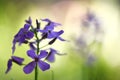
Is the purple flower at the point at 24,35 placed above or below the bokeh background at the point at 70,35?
above

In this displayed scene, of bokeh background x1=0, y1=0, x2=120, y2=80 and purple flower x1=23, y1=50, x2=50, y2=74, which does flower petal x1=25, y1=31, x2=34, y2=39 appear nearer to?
purple flower x1=23, y1=50, x2=50, y2=74

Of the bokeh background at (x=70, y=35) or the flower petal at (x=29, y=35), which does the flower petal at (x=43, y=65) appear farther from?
the bokeh background at (x=70, y=35)

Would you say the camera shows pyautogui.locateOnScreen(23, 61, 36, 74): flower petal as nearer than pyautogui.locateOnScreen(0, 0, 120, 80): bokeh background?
Yes

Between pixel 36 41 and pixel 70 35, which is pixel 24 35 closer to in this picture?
pixel 36 41

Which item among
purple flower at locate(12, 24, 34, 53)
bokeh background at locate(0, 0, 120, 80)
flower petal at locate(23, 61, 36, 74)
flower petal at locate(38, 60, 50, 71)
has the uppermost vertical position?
purple flower at locate(12, 24, 34, 53)

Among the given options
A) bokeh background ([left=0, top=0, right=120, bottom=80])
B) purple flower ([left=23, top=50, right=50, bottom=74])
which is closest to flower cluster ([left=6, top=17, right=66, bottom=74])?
purple flower ([left=23, top=50, right=50, bottom=74])

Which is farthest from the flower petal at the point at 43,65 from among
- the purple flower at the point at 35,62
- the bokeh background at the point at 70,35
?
the bokeh background at the point at 70,35

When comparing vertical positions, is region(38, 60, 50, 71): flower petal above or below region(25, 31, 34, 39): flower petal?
below

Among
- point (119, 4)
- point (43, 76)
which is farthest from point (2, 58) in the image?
point (119, 4)

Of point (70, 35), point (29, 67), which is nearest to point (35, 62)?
point (29, 67)
